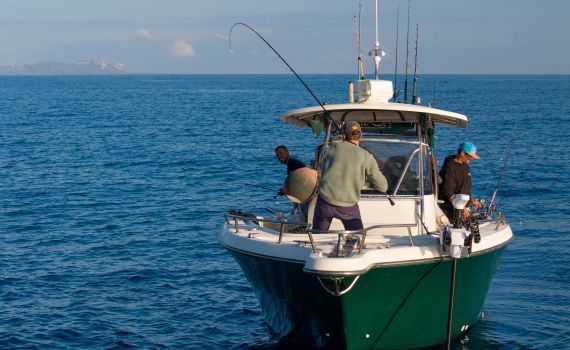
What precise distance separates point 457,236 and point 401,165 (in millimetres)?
2187

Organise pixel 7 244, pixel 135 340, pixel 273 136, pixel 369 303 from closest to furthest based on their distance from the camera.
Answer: pixel 369 303 → pixel 135 340 → pixel 7 244 → pixel 273 136

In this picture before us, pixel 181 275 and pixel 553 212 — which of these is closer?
pixel 181 275

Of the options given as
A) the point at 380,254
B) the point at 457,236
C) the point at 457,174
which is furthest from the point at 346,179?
the point at 457,174

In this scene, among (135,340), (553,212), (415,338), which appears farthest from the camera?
(553,212)

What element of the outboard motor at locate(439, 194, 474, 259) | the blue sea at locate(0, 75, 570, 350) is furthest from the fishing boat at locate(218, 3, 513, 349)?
the blue sea at locate(0, 75, 570, 350)

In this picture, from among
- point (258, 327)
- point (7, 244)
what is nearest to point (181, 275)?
point (258, 327)

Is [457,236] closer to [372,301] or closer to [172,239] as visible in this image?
[372,301]

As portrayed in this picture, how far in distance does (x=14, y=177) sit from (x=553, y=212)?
66.3 ft

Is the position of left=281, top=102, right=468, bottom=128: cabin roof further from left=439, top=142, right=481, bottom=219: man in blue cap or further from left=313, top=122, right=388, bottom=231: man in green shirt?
left=313, top=122, right=388, bottom=231: man in green shirt

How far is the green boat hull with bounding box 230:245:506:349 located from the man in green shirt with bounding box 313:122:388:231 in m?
0.87

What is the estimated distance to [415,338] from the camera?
11.7m

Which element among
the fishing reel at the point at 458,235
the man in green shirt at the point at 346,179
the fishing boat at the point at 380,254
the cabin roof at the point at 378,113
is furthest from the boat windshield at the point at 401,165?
the fishing reel at the point at 458,235

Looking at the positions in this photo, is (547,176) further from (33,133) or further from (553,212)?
(33,133)

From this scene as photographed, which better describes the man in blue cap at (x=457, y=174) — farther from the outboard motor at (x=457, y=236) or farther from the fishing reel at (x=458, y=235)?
the outboard motor at (x=457, y=236)
